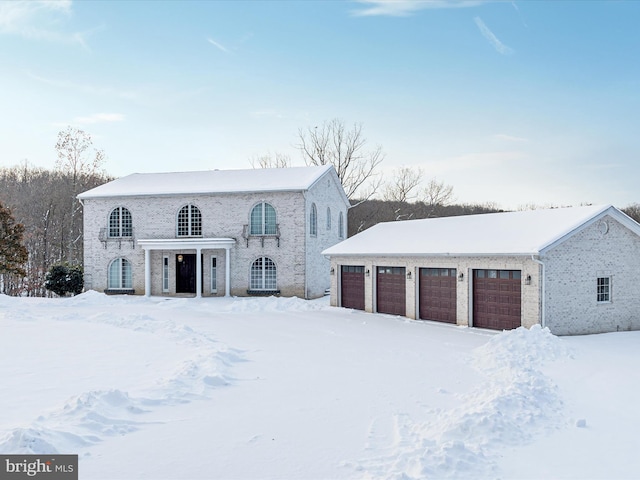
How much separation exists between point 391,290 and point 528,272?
6.55m

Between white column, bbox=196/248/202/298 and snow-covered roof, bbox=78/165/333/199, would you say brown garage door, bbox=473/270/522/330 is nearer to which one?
snow-covered roof, bbox=78/165/333/199

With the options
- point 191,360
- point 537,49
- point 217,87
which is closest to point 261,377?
point 191,360

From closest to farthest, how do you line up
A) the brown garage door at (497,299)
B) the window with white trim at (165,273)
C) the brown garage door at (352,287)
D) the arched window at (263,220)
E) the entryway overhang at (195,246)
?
the brown garage door at (497,299) < the brown garage door at (352,287) < the entryway overhang at (195,246) < the arched window at (263,220) < the window with white trim at (165,273)

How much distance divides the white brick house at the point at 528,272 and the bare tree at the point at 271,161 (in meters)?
31.2

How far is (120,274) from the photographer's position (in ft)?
93.2

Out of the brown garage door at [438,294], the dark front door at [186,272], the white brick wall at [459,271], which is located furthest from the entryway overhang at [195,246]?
the brown garage door at [438,294]

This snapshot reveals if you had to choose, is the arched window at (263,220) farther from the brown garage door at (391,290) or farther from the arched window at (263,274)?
the brown garage door at (391,290)

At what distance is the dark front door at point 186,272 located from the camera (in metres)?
27.9

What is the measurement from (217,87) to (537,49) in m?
14.8

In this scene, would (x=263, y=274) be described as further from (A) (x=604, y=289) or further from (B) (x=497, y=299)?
(A) (x=604, y=289)

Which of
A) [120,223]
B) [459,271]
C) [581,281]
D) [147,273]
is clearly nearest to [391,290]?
[459,271]

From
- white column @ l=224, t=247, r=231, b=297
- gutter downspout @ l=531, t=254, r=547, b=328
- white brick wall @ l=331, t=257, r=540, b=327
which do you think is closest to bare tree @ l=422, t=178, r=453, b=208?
white column @ l=224, t=247, r=231, b=297

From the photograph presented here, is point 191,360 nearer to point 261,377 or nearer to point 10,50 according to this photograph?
point 261,377

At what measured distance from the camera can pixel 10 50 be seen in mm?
18844
